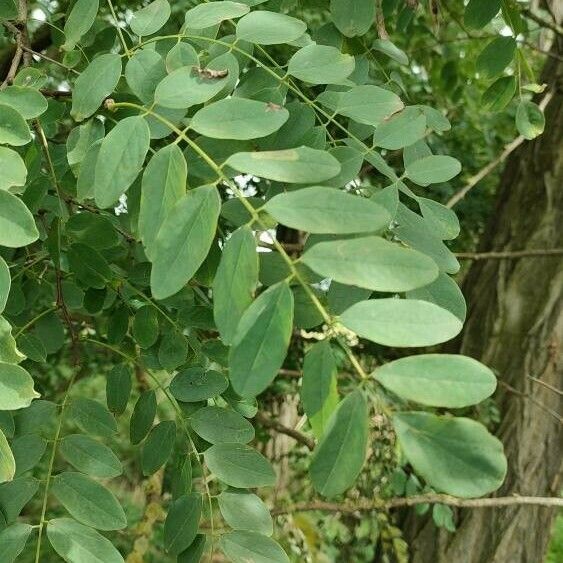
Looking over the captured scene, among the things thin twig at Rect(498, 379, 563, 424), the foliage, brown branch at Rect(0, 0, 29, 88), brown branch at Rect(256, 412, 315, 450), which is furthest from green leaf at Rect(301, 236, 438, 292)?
thin twig at Rect(498, 379, 563, 424)

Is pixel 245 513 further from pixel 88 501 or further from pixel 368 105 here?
pixel 368 105

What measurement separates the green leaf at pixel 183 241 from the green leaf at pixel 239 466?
10.0 inches

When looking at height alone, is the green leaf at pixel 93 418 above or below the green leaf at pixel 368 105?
below

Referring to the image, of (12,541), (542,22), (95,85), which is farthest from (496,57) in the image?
(12,541)

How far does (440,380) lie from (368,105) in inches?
13.6

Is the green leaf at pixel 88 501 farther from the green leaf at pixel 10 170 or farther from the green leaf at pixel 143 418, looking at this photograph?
the green leaf at pixel 10 170

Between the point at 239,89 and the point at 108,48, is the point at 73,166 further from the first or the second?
the point at 108,48

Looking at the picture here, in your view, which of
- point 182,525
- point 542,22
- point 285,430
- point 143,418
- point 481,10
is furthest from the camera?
point 285,430

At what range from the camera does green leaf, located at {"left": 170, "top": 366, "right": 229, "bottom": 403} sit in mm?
754

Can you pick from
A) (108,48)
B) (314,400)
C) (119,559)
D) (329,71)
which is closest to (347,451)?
(314,400)

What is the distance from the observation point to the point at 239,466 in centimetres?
71

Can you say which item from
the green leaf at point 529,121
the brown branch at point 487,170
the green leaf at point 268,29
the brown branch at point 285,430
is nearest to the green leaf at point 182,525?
the green leaf at point 268,29

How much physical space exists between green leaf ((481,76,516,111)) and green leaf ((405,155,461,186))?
35 centimetres

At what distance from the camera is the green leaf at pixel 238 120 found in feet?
1.87
